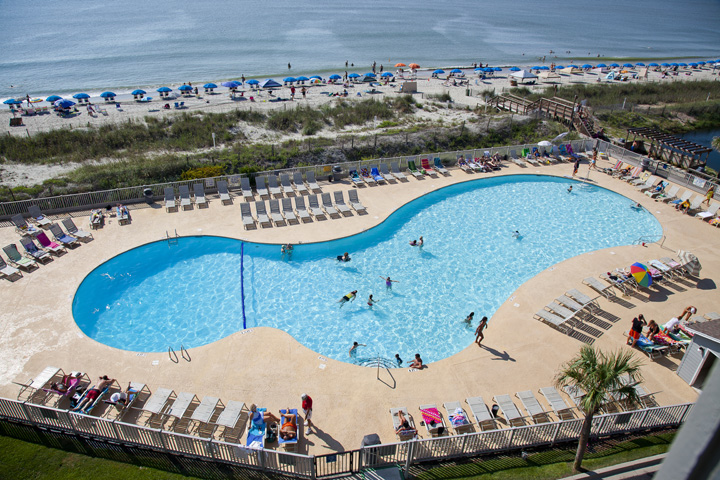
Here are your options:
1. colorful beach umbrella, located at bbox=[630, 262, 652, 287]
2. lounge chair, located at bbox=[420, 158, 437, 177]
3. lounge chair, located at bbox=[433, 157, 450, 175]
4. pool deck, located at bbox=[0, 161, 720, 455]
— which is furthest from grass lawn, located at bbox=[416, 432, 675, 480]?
lounge chair, located at bbox=[420, 158, 437, 177]

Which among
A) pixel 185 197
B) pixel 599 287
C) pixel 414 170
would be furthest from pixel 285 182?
pixel 599 287

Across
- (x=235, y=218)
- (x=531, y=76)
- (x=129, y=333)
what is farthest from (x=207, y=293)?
(x=531, y=76)

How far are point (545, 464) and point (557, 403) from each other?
86.1 inches

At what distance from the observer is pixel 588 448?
40.7 feet

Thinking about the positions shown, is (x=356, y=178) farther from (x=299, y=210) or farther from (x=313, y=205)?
(x=299, y=210)

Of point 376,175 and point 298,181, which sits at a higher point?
point 376,175

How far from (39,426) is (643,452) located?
17.1m

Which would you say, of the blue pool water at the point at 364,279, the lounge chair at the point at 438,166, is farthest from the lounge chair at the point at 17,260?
the lounge chair at the point at 438,166

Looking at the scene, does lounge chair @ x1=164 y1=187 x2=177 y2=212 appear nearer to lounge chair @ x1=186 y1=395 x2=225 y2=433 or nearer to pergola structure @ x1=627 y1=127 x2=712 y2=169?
lounge chair @ x1=186 y1=395 x2=225 y2=433

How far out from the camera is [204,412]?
12.9 meters

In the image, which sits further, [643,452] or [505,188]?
[505,188]

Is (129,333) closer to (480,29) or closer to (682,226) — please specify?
(682,226)

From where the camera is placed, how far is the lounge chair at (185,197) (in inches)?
989

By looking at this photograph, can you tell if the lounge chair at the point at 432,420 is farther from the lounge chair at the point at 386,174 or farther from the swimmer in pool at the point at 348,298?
the lounge chair at the point at 386,174
